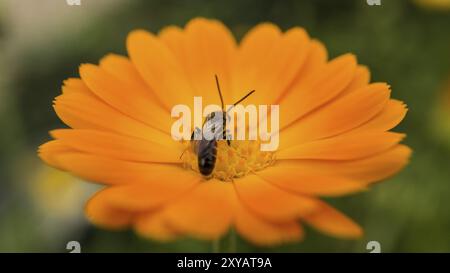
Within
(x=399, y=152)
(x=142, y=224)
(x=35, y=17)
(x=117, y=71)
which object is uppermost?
(x=35, y=17)

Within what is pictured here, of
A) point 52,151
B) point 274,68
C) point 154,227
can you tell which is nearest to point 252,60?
point 274,68

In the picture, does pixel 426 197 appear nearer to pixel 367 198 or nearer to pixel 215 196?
pixel 367 198

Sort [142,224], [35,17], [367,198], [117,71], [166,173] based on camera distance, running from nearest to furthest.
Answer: [142,224] → [166,173] → [117,71] → [367,198] → [35,17]

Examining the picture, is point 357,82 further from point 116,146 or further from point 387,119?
point 116,146

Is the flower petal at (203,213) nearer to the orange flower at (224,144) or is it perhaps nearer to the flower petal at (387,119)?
the orange flower at (224,144)

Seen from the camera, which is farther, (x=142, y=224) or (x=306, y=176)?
(x=306, y=176)

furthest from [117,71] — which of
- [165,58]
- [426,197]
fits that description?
[426,197]
